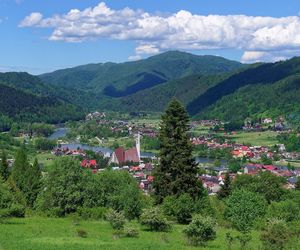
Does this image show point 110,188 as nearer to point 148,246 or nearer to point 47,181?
point 47,181

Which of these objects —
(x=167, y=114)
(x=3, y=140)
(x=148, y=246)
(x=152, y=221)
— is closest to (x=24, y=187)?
(x=167, y=114)

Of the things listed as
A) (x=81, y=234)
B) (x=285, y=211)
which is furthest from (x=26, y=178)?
(x=81, y=234)

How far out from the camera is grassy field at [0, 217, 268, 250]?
73.0 ft

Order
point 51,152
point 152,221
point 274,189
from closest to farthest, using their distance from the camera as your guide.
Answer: point 152,221, point 274,189, point 51,152

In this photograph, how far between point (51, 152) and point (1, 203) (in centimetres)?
12432

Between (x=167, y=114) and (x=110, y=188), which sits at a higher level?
(x=167, y=114)

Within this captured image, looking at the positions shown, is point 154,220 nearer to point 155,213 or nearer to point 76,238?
point 155,213

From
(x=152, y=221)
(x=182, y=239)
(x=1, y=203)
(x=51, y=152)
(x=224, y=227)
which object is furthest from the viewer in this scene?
(x=51, y=152)

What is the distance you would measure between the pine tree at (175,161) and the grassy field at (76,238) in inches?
214

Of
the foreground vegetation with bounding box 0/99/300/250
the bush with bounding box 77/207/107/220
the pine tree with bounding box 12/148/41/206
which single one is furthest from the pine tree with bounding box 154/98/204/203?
the pine tree with bounding box 12/148/41/206

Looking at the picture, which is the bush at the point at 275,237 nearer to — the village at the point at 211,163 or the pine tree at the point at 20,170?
the pine tree at the point at 20,170

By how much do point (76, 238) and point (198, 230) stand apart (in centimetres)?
579

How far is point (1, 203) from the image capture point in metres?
31.6

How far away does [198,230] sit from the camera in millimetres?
25125
